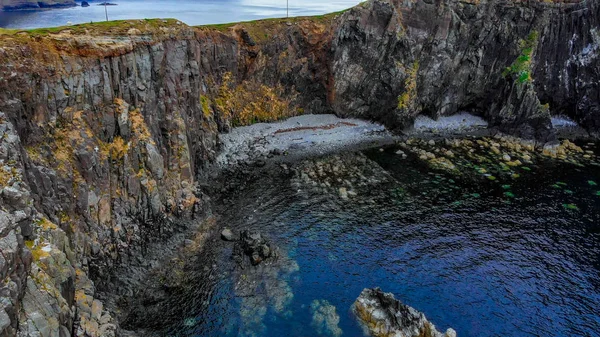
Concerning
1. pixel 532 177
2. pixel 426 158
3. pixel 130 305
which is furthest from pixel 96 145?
pixel 532 177

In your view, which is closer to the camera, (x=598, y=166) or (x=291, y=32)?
(x=598, y=166)

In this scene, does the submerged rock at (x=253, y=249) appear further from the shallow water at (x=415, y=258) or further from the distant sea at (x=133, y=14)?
the distant sea at (x=133, y=14)

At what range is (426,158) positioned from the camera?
59156mm

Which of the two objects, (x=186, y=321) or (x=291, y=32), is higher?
(x=291, y=32)

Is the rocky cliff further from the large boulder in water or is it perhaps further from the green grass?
the large boulder in water

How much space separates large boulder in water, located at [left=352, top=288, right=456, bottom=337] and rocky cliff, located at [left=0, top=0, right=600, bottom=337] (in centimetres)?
1829

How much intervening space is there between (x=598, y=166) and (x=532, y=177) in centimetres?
1304

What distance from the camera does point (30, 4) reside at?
10094 centimetres

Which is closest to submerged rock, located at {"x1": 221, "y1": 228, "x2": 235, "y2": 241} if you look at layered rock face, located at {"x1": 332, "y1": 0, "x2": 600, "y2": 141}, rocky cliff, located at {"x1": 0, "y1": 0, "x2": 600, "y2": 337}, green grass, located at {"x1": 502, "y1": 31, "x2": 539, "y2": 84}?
rocky cliff, located at {"x1": 0, "y1": 0, "x2": 600, "y2": 337}

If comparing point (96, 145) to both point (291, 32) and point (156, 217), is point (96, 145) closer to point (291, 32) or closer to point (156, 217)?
point (156, 217)

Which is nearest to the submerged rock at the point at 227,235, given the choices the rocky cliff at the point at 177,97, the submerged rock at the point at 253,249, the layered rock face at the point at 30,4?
the submerged rock at the point at 253,249

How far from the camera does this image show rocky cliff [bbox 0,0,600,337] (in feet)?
76.8

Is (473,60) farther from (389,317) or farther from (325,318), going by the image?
(325,318)

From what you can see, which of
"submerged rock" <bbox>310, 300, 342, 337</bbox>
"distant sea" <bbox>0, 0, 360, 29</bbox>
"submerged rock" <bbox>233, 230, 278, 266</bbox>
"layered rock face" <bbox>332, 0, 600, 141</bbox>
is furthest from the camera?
"distant sea" <bbox>0, 0, 360, 29</bbox>
